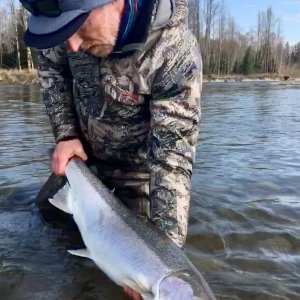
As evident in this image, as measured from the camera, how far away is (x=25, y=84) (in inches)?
1619

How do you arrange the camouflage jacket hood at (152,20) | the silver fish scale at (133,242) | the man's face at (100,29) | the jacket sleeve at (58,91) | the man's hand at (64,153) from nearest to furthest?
the silver fish scale at (133,242) → the man's face at (100,29) → the camouflage jacket hood at (152,20) → the man's hand at (64,153) → the jacket sleeve at (58,91)

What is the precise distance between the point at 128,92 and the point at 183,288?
1.91m

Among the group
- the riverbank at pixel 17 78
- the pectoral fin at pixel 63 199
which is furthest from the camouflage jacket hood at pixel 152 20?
the riverbank at pixel 17 78

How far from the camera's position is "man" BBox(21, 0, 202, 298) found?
3.08 meters

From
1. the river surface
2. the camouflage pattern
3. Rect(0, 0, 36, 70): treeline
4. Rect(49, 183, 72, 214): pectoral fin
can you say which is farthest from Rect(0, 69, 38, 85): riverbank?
Rect(49, 183, 72, 214): pectoral fin

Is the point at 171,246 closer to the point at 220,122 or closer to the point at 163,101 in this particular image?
the point at 163,101

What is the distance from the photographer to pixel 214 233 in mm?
5016

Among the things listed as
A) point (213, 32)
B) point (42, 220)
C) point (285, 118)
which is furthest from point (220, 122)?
point (213, 32)

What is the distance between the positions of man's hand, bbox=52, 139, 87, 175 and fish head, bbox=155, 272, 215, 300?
179 centimetres

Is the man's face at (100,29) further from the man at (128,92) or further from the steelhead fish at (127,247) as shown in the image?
the steelhead fish at (127,247)

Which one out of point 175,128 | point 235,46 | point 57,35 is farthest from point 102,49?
point 235,46

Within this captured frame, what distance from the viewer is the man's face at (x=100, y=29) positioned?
300 cm

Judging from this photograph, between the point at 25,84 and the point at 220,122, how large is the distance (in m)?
28.4

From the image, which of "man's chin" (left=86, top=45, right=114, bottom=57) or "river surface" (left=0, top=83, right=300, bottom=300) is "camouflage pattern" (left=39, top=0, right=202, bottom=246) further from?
"river surface" (left=0, top=83, right=300, bottom=300)
